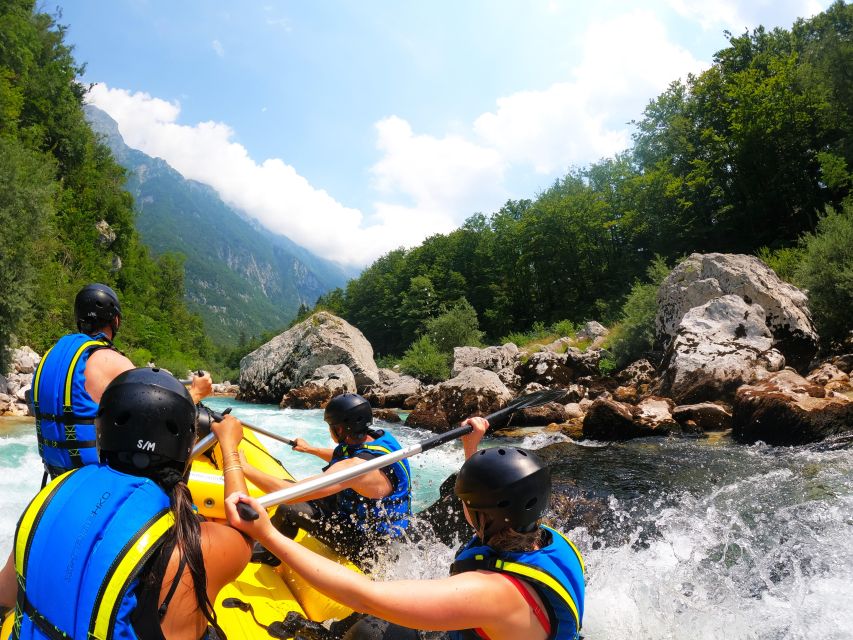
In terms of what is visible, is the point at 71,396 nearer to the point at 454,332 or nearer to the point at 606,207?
the point at 454,332

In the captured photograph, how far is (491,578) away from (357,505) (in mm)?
2174

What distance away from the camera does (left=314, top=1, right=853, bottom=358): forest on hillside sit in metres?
21.6

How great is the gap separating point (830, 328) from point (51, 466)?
15134 mm

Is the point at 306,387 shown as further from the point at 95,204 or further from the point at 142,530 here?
the point at 95,204

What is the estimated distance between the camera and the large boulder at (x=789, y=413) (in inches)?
324

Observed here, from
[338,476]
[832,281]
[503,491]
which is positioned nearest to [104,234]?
[832,281]

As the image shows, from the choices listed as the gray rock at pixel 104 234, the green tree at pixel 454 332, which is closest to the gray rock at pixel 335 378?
the green tree at pixel 454 332

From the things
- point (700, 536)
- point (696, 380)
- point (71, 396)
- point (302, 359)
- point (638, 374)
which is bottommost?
point (302, 359)

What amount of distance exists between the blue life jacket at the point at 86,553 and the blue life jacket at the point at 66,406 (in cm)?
160

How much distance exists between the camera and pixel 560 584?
64.1 inches

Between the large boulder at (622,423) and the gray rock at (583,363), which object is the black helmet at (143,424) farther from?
the gray rock at (583,363)

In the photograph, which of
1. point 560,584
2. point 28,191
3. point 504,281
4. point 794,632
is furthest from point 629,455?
point 504,281

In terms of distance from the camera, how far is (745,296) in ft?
42.7

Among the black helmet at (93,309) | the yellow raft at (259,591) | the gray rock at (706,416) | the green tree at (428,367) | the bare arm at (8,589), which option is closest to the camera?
the bare arm at (8,589)
